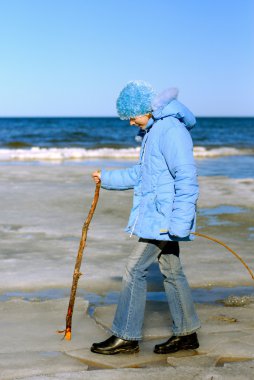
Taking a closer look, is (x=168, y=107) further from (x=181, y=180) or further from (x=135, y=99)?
(x=181, y=180)

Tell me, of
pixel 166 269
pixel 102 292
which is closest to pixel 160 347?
pixel 166 269

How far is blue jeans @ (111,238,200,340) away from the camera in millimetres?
3846

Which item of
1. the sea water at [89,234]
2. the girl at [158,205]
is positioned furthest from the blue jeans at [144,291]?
the sea water at [89,234]

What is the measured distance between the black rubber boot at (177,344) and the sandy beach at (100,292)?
1.8 inches

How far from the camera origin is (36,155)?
76.1 feet

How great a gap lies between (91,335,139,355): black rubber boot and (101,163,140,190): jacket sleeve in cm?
93

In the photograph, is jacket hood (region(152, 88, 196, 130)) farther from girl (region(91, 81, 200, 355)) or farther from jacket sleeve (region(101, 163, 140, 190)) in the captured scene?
jacket sleeve (region(101, 163, 140, 190))

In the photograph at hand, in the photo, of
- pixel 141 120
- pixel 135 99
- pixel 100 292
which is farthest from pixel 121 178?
pixel 100 292

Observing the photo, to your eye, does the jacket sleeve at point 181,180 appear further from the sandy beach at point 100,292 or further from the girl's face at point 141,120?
the sandy beach at point 100,292

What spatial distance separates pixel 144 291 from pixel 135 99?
1144 millimetres

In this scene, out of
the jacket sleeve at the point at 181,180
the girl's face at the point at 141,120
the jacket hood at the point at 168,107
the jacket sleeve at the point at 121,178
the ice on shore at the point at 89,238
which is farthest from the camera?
the ice on shore at the point at 89,238

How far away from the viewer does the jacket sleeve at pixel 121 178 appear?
4.02 m

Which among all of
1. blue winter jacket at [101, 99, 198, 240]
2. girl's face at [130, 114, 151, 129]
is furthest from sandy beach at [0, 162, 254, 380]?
girl's face at [130, 114, 151, 129]

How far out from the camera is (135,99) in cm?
384
